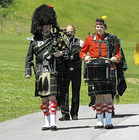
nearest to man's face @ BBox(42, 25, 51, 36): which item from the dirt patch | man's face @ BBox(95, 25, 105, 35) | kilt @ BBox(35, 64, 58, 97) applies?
kilt @ BBox(35, 64, 58, 97)

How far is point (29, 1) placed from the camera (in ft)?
424

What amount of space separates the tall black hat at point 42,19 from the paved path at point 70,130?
177 centimetres

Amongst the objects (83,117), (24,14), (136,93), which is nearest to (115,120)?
(83,117)

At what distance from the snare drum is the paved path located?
0.88 meters

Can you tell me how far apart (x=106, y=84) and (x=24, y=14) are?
11064 centimetres

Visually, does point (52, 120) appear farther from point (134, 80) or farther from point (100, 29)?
point (134, 80)

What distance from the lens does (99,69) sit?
10.4 m

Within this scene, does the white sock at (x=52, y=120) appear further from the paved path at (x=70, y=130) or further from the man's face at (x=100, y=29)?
the man's face at (x=100, y=29)

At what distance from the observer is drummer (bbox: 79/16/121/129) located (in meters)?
10.4

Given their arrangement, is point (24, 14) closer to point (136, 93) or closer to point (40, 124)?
point (136, 93)

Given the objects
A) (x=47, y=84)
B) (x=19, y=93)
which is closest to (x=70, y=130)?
(x=47, y=84)

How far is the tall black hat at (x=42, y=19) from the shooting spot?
1054 cm

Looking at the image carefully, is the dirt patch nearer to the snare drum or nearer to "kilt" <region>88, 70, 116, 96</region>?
"kilt" <region>88, 70, 116, 96</region>

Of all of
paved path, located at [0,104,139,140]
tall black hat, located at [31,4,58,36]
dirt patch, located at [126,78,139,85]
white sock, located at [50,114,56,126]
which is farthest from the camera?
dirt patch, located at [126,78,139,85]
